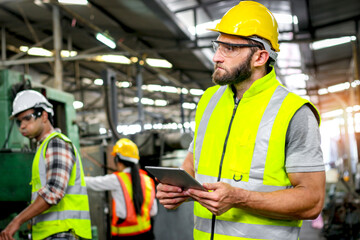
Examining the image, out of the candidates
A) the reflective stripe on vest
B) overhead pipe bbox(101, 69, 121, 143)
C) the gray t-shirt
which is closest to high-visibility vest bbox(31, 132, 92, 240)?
the reflective stripe on vest

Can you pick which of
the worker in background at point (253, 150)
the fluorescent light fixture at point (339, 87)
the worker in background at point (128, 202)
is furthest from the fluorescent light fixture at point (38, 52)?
the worker in background at point (253, 150)

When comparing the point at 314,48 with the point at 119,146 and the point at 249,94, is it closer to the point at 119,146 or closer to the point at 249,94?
the point at 119,146

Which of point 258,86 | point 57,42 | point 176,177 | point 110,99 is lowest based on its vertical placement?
point 176,177

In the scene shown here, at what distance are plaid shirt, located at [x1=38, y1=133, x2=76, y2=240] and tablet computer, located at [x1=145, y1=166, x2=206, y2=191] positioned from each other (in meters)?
1.24

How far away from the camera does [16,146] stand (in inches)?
154

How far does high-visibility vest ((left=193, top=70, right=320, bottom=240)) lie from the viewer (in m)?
1.70

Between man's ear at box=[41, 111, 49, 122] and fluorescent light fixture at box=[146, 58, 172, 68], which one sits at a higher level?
fluorescent light fixture at box=[146, 58, 172, 68]

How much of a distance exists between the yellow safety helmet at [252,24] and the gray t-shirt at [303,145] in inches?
14.7

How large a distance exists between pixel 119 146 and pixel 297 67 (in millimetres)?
9281

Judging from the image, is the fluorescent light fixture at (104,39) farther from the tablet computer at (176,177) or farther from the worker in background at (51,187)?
the tablet computer at (176,177)

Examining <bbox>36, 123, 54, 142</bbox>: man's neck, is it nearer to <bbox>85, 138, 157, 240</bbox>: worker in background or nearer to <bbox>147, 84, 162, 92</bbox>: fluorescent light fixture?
<bbox>85, 138, 157, 240</bbox>: worker in background

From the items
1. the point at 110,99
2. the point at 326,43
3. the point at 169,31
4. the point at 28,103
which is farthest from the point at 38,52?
the point at 28,103

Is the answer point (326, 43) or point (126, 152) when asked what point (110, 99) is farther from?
point (326, 43)

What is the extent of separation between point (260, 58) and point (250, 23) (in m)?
0.16
